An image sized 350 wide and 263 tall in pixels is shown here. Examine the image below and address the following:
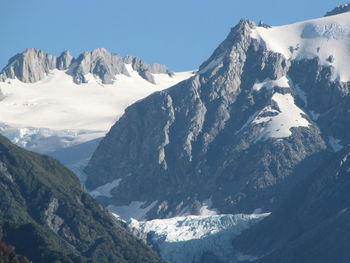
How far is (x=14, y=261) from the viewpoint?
7003 inches

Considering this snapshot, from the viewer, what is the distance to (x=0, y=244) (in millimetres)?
181500

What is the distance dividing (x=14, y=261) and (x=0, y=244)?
4281mm
